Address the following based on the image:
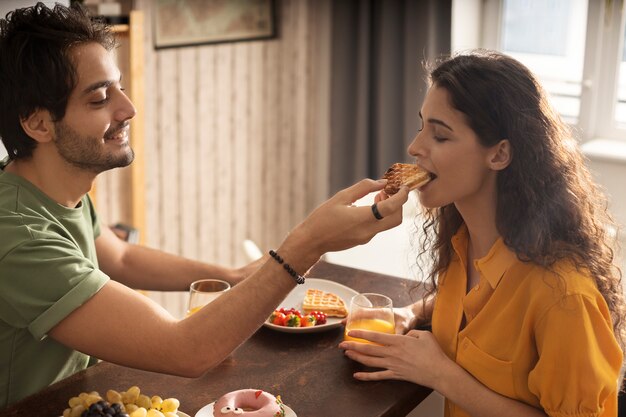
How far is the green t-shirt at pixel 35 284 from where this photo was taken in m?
1.57

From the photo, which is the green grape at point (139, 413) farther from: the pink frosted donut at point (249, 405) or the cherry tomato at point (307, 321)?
the cherry tomato at point (307, 321)

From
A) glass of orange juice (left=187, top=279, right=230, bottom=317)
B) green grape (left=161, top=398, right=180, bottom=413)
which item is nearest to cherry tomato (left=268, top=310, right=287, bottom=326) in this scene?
glass of orange juice (left=187, top=279, right=230, bottom=317)

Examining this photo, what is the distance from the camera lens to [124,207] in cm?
367

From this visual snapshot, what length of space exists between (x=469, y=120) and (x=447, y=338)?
1.62 ft

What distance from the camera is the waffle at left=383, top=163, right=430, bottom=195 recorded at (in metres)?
1.76

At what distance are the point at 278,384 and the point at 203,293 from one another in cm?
Answer: 31

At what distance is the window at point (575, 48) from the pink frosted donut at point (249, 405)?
2.68 metres

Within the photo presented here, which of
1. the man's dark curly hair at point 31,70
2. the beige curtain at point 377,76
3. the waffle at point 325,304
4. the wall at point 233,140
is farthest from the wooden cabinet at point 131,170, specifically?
the waffle at point 325,304

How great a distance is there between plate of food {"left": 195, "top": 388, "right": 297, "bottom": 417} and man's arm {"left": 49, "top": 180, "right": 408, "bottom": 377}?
96 mm

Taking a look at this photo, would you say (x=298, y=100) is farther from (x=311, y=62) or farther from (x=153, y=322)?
(x=153, y=322)

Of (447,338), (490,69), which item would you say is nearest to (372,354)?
(447,338)

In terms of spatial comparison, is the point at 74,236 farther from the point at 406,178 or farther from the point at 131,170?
the point at 131,170

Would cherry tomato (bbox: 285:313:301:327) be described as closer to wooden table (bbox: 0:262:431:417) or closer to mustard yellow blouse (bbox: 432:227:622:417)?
wooden table (bbox: 0:262:431:417)

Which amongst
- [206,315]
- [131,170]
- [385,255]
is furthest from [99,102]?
[385,255]
